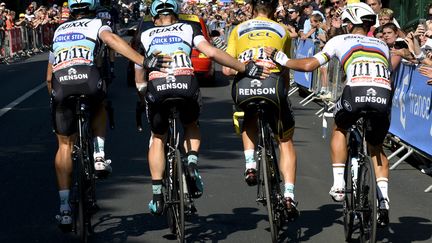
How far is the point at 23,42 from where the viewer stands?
36.2m

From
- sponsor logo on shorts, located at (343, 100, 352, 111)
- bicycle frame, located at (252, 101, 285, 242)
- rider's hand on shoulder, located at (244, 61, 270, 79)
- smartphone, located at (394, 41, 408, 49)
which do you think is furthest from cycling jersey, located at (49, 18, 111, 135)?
smartphone, located at (394, 41, 408, 49)

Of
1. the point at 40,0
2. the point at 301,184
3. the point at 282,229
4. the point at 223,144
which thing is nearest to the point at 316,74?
the point at 223,144

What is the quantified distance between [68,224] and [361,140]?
226 cm

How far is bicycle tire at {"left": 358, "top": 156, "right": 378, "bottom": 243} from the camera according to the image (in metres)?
6.45

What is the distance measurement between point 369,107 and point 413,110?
15.7 feet

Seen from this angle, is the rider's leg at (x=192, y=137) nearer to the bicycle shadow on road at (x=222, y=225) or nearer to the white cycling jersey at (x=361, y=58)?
the bicycle shadow on road at (x=222, y=225)

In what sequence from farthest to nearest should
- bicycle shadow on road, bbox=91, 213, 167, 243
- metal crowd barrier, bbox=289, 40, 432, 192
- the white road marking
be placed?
the white road marking, metal crowd barrier, bbox=289, 40, 432, 192, bicycle shadow on road, bbox=91, 213, 167, 243

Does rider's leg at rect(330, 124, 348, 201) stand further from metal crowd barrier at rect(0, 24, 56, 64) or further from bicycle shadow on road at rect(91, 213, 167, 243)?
metal crowd barrier at rect(0, 24, 56, 64)

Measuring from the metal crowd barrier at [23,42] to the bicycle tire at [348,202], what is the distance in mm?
25605

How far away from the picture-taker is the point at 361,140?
279 inches

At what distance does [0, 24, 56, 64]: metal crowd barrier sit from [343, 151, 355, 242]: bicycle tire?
25.6 m

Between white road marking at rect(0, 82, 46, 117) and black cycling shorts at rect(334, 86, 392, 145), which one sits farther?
white road marking at rect(0, 82, 46, 117)

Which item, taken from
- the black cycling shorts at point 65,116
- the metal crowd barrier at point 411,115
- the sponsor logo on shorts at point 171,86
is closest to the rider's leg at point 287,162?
the sponsor logo on shorts at point 171,86

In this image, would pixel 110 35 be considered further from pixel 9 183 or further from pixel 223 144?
pixel 223 144
